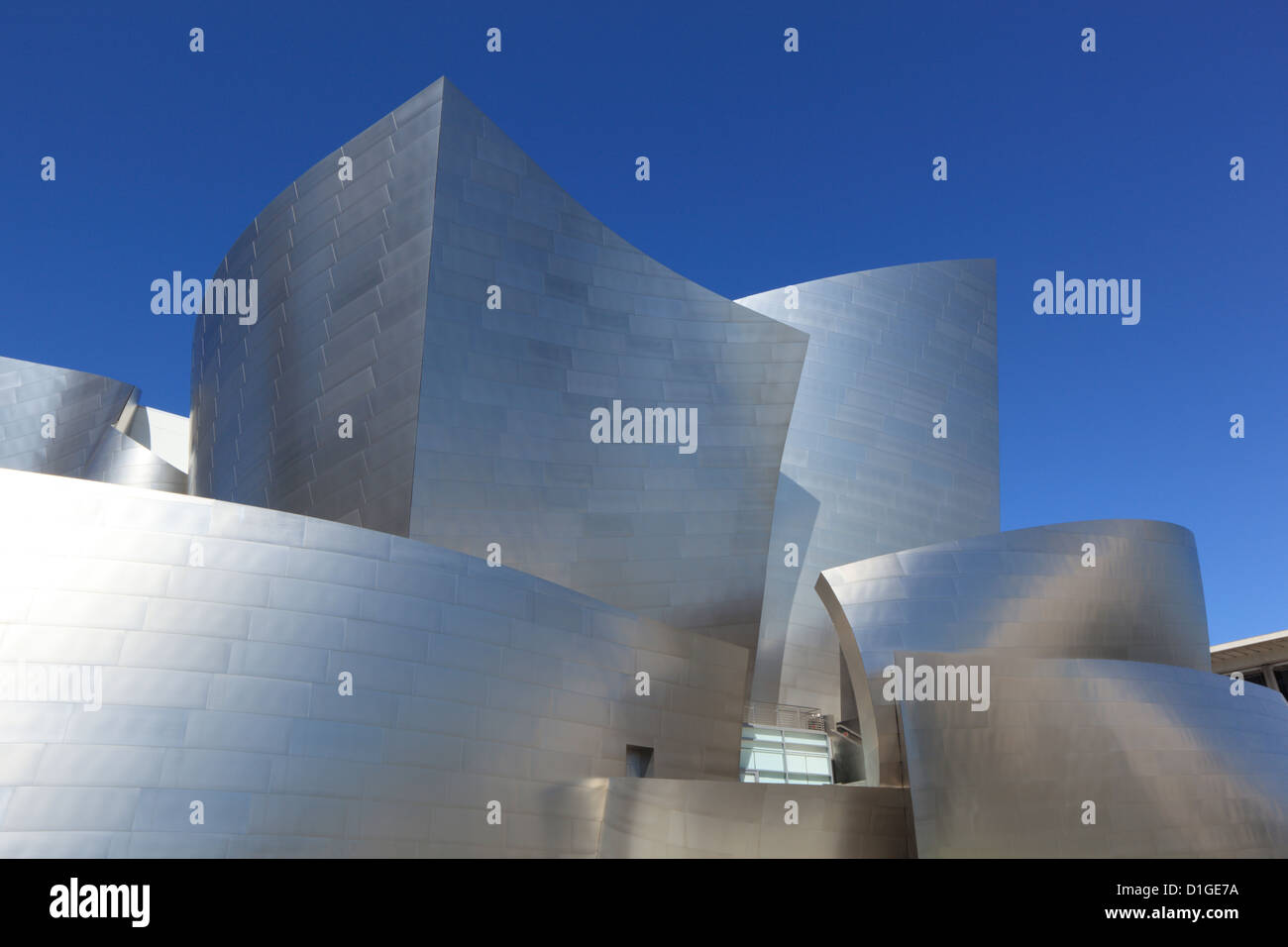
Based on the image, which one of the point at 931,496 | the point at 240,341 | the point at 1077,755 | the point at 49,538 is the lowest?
the point at 1077,755

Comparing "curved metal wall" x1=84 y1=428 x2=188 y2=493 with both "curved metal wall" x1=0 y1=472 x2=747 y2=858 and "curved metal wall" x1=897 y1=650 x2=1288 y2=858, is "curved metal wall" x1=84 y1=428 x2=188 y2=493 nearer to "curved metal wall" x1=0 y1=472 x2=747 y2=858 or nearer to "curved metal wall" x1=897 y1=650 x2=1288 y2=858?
"curved metal wall" x1=0 y1=472 x2=747 y2=858

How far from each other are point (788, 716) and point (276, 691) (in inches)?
464

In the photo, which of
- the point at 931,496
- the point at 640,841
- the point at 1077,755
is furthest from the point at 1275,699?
the point at 931,496

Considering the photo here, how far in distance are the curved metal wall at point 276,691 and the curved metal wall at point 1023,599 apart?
408 cm

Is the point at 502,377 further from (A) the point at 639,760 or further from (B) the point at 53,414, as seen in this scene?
(B) the point at 53,414

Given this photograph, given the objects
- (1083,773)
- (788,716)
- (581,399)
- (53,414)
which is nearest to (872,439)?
(788,716)

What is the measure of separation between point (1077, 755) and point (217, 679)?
9.55 meters

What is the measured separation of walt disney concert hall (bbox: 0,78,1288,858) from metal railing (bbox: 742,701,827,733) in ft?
0.38

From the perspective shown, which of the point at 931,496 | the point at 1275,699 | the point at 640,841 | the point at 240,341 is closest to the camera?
the point at 640,841

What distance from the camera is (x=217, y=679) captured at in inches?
418

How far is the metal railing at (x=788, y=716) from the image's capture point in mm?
19672

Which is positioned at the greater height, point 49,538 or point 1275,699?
point 49,538
